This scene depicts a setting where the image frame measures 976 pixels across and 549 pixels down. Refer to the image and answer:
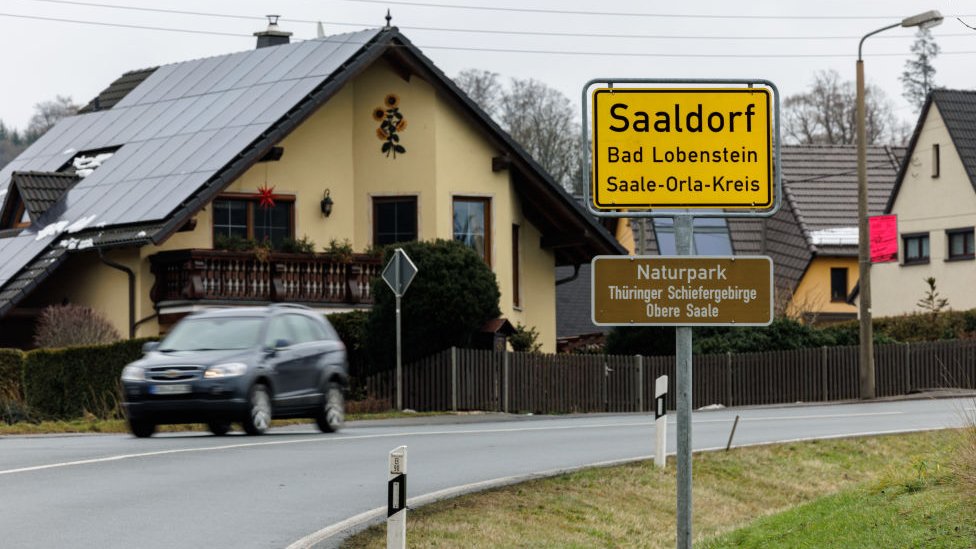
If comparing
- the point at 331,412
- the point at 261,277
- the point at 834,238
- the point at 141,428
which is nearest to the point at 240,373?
the point at 141,428

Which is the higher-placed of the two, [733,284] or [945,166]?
[945,166]

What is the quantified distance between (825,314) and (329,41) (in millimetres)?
30159

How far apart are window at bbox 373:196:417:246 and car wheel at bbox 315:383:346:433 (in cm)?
1599

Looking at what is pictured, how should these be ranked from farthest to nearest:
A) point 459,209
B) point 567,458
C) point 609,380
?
1. point 459,209
2. point 609,380
3. point 567,458

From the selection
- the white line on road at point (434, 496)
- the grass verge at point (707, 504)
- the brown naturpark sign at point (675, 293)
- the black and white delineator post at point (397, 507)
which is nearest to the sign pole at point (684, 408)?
the brown naturpark sign at point (675, 293)

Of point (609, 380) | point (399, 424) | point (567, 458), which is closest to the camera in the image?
point (567, 458)

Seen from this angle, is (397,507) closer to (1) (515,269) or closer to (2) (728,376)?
(2) (728,376)

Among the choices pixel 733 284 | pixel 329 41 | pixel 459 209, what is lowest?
pixel 733 284

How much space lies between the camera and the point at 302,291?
3716 centimetres

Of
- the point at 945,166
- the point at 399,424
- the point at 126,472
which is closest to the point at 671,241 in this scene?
the point at 945,166

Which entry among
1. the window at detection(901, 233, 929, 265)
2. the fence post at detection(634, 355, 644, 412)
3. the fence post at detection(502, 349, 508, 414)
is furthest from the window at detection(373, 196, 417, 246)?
the window at detection(901, 233, 929, 265)

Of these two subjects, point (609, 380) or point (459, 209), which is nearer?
point (609, 380)

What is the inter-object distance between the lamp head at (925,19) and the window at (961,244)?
22846mm

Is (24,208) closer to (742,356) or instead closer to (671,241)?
(742,356)
